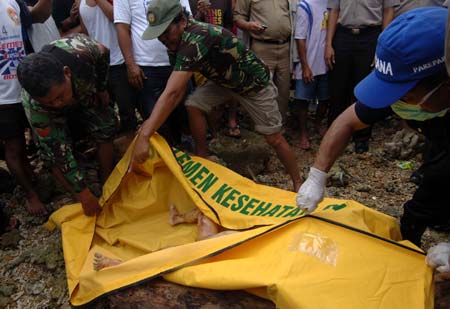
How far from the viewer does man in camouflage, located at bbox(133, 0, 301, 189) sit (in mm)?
2482

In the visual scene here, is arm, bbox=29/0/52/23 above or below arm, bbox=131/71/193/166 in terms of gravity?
above

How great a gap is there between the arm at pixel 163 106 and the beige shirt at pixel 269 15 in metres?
1.59

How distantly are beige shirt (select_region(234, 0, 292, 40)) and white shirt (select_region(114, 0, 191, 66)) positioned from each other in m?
0.76

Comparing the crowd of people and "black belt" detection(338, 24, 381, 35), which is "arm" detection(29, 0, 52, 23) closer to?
the crowd of people

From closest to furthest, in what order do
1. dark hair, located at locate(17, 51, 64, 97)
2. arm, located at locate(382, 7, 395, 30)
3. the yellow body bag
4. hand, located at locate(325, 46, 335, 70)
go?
the yellow body bag, dark hair, located at locate(17, 51, 64, 97), arm, located at locate(382, 7, 395, 30), hand, located at locate(325, 46, 335, 70)

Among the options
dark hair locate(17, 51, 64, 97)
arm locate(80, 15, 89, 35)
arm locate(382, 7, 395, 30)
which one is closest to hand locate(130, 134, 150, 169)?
dark hair locate(17, 51, 64, 97)

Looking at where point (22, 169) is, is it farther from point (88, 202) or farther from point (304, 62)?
point (304, 62)

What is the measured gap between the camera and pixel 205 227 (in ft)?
8.22

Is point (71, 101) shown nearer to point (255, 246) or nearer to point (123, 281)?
point (123, 281)

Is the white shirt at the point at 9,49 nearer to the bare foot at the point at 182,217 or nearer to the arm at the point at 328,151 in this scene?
the bare foot at the point at 182,217

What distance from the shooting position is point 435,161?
211 centimetres

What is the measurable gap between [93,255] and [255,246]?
110cm

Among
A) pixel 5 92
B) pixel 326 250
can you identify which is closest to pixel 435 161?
pixel 326 250

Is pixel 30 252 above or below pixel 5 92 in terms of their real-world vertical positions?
below
